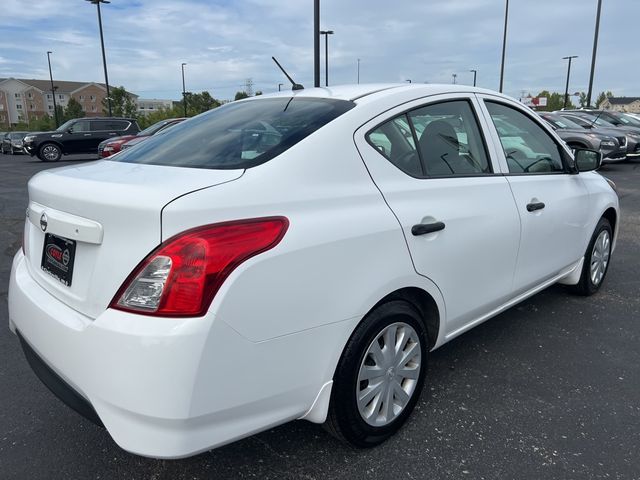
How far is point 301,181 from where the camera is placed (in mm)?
1949

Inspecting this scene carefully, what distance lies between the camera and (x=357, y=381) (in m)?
2.13

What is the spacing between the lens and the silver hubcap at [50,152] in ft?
68.3

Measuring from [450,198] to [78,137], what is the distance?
21719 mm

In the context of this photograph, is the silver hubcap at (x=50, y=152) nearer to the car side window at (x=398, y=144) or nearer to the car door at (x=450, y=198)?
the car door at (x=450, y=198)

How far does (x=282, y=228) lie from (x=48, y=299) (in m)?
1.05

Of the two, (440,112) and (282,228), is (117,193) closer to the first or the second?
(282,228)

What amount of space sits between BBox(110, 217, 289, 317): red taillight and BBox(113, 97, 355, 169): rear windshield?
41 centimetres

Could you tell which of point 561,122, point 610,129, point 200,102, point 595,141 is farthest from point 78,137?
point 200,102

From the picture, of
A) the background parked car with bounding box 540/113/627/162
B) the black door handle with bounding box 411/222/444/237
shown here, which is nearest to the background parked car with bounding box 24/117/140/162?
the background parked car with bounding box 540/113/627/162

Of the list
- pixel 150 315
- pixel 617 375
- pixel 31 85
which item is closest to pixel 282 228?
pixel 150 315

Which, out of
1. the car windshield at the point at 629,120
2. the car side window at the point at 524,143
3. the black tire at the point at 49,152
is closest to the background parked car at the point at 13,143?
the black tire at the point at 49,152

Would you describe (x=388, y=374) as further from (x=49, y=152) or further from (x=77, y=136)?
(x=49, y=152)

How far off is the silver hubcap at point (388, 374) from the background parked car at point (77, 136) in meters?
20.7

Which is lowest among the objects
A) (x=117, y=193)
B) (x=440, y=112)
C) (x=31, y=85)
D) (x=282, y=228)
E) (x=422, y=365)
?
(x=422, y=365)
